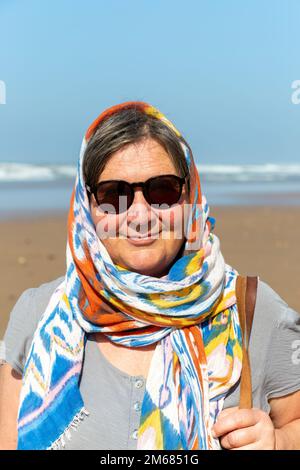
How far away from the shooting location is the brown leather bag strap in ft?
9.14

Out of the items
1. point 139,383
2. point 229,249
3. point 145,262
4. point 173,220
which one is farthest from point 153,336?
point 229,249

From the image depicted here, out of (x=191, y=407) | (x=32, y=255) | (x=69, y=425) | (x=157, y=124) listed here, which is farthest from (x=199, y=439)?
(x=32, y=255)

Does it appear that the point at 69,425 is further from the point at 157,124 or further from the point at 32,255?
the point at 32,255

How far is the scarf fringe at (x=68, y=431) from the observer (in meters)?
2.87

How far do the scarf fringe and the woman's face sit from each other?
55 centimetres

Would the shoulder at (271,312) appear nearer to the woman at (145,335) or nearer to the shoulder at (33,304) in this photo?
the woman at (145,335)

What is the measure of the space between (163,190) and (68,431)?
0.94 meters

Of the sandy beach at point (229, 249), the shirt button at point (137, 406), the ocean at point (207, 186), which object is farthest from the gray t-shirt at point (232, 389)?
the ocean at point (207, 186)

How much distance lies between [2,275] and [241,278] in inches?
250

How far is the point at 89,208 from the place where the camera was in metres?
2.96

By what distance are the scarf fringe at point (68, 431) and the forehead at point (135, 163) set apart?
2.78ft

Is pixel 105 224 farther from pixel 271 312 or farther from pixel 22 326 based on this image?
pixel 271 312

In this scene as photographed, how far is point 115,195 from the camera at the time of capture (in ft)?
9.34
